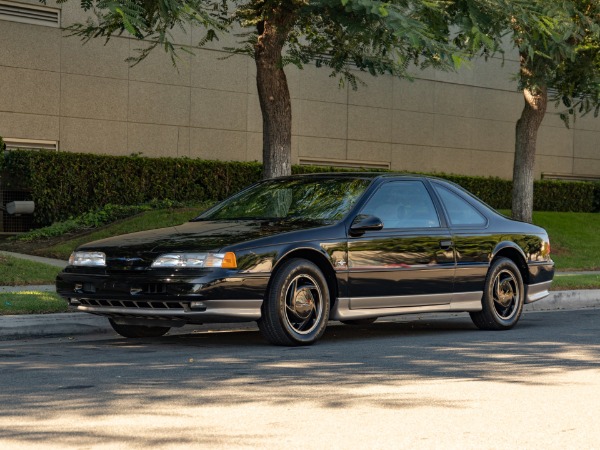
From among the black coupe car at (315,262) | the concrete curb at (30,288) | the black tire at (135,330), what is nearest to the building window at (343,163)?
the concrete curb at (30,288)

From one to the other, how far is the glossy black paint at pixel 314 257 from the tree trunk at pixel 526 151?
1232cm

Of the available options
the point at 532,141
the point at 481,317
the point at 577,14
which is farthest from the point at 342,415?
the point at 532,141

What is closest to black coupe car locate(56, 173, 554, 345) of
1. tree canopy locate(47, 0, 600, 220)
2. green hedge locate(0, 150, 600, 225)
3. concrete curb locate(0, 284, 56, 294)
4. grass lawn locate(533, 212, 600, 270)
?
tree canopy locate(47, 0, 600, 220)

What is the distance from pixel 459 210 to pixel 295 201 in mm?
→ 1817

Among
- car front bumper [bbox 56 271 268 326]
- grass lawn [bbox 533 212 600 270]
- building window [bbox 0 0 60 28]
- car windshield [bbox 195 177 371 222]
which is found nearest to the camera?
car front bumper [bbox 56 271 268 326]

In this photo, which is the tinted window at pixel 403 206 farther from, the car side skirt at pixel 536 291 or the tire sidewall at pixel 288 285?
the car side skirt at pixel 536 291

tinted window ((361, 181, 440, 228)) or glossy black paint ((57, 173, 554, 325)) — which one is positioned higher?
tinted window ((361, 181, 440, 228))

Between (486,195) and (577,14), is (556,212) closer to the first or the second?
(486,195)

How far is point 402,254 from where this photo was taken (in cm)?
1023

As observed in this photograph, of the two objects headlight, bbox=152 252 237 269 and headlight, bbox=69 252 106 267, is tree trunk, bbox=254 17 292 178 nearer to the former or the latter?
headlight, bbox=69 252 106 267

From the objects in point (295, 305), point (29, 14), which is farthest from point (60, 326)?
point (29, 14)

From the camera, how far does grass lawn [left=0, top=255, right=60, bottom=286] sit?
1419 centimetres

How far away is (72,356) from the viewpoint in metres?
8.70

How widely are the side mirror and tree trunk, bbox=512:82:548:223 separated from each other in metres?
14.2
